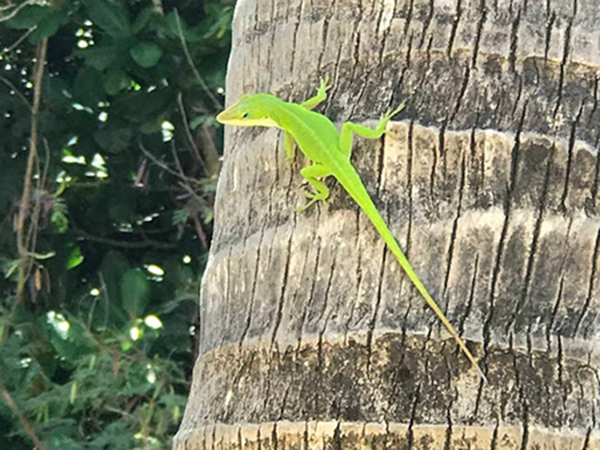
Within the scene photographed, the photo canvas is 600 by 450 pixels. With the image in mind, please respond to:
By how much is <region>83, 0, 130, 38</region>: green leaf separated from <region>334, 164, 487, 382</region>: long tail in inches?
140

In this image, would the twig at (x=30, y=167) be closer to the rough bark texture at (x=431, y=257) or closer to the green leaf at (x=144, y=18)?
the green leaf at (x=144, y=18)

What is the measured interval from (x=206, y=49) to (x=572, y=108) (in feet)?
12.2

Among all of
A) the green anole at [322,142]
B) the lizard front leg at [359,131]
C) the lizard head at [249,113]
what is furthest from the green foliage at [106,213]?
the lizard front leg at [359,131]

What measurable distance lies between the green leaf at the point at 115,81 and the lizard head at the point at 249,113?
3.10 metres

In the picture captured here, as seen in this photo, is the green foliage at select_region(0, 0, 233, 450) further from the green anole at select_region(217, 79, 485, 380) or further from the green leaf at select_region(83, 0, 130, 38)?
the green anole at select_region(217, 79, 485, 380)

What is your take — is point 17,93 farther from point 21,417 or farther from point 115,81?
point 21,417

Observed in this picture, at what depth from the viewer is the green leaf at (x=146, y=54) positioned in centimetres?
525

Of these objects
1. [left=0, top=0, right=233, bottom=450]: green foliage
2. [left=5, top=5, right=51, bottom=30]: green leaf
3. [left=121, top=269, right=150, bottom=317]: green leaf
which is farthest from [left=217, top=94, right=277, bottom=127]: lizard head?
[left=5, top=5, right=51, bottom=30]: green leaf

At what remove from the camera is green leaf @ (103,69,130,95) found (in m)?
5.43

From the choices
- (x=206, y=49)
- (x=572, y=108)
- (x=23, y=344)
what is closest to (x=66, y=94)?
(x=206, y=49)

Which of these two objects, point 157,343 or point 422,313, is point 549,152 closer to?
point 422,313

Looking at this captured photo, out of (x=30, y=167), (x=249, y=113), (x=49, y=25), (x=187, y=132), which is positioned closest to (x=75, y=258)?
(x=30, y=167)

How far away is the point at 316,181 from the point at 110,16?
11.7 feet

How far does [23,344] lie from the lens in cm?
535
